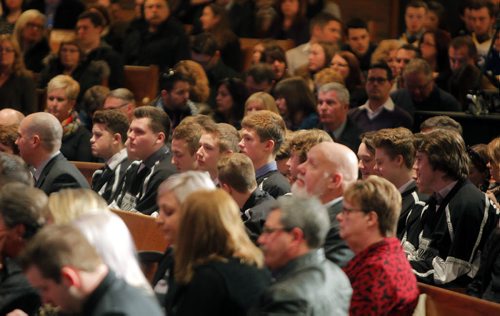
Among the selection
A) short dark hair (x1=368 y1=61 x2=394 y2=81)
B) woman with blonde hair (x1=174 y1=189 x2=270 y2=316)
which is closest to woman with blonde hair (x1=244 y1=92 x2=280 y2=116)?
short dark hair (x1=368 y1=61 x2=394 y2=81)

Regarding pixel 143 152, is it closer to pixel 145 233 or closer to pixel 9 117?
pixel 9 117

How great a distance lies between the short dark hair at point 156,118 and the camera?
24.8 ft

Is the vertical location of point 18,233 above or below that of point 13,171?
above

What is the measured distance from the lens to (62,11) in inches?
485

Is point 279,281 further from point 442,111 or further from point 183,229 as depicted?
point 442,111

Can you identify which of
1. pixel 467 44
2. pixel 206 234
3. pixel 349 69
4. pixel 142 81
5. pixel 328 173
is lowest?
pixel 142 81

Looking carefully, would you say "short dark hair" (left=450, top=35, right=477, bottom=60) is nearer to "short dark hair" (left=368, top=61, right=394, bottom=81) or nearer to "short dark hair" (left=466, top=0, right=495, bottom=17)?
"short dark hair" (left=466, top=0, right=495, bottom=17)

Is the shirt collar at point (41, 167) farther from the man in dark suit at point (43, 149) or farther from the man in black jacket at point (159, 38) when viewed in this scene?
the man in black jacket at point (159, 38)

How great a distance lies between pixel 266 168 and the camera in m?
6.85

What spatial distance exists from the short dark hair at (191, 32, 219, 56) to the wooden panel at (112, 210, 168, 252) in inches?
175

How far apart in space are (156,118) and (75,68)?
3.42 meters

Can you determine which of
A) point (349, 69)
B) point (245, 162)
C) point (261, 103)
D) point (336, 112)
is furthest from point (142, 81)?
point (245, 162)

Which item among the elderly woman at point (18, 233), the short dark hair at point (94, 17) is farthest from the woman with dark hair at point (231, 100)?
the elderly woman at point (18, 233)

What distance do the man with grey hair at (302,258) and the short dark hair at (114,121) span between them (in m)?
4.09
